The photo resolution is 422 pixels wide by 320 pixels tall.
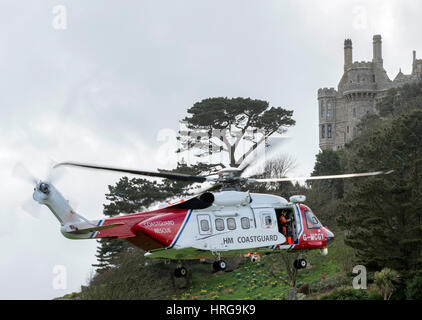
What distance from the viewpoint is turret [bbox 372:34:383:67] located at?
120 meters

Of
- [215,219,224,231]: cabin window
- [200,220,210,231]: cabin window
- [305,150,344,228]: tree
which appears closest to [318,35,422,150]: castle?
[305,150,344,228]: tree

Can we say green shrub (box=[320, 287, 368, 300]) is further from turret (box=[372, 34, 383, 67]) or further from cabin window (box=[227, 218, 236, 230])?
turret (box=[372, 34, 383, 67])

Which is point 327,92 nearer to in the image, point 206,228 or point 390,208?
point 390,208

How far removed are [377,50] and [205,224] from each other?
321 feet

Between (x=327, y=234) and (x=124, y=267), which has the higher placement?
(x=327, y=234)

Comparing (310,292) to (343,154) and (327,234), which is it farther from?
(343,154)

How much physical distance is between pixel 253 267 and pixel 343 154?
82.7ft

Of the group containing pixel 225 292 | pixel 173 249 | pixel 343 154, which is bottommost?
pixel 225 292

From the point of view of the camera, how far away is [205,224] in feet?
96.3

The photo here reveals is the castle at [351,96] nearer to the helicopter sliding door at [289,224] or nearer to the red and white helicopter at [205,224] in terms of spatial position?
the helicopter sliding door at [289,224]

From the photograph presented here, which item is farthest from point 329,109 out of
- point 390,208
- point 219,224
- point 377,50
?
point 219,224

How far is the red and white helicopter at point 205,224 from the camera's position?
28.2 meters

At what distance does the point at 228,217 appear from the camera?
29.9 meters
